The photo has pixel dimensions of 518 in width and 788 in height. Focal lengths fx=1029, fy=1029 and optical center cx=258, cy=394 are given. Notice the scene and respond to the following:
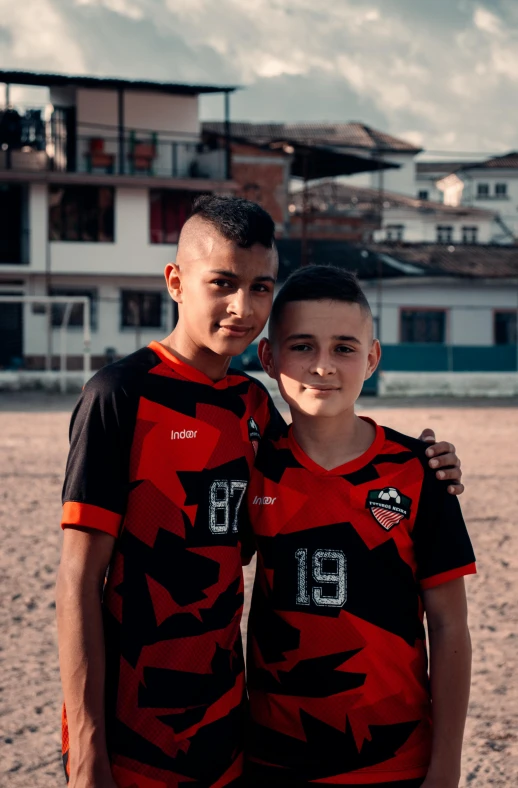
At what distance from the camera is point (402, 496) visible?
7.16ft

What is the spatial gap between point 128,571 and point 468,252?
3912cm

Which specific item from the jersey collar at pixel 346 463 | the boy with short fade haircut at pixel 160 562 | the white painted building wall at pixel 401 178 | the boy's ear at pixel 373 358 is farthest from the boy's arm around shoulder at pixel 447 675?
the white painted building wall at pixel 401 178

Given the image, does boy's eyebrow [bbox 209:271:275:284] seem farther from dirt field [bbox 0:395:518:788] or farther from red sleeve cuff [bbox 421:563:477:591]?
dirt field [bbox 0:395:518:788]

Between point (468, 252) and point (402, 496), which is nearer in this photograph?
point (402, 496)

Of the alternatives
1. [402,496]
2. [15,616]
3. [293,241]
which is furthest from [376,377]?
[402,496]

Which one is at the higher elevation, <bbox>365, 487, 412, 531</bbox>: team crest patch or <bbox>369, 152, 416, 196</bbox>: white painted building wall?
<bbox>369, 152, 416, 196</bbox>: white painted building wall

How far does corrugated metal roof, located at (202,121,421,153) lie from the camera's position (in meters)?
57.3

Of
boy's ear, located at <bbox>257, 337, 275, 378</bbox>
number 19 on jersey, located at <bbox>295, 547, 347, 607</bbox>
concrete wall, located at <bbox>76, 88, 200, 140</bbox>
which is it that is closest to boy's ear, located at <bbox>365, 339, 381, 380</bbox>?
boy's ear, located at <bbox>257, 337, 275, 378</bbox>

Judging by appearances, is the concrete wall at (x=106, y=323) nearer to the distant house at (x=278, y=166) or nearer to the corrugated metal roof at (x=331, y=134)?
the distant house at (x=278, y=166)

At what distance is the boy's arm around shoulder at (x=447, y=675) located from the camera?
2090 mm

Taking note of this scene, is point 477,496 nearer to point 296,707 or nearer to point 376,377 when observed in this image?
point 296,707

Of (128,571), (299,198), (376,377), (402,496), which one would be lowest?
(376,377)

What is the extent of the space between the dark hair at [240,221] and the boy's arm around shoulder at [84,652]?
28.1 inches

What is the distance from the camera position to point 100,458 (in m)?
2.11
